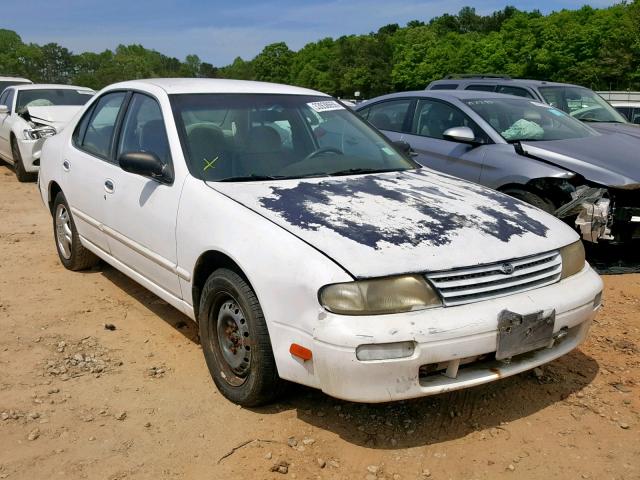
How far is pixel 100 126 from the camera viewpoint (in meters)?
4.56

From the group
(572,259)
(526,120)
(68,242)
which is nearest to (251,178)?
(572,259)

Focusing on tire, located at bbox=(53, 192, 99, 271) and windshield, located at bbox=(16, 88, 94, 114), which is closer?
tire, located at bbox=(53, 192, 99, 271)

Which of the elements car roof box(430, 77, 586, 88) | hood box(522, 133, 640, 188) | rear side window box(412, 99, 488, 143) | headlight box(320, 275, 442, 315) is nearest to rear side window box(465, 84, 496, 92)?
car roof box(430, 77, 586, 88)

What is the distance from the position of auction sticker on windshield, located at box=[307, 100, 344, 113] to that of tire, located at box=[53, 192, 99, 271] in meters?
2.12

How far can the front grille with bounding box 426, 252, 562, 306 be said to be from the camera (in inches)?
104

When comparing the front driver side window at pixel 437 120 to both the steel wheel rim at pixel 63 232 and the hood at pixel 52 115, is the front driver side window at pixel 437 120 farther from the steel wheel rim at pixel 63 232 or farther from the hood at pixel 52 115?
the hood at pixel 52 115

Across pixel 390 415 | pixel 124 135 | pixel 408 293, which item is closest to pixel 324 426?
pixel 390 415

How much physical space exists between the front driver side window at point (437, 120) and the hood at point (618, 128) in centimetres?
188

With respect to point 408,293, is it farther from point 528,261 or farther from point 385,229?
point 528,261

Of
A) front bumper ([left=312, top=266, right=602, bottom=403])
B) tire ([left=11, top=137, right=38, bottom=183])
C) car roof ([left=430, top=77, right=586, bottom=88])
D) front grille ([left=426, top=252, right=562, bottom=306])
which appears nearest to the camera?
front bumper ([left=312, top=266, right=602, bottom=403])

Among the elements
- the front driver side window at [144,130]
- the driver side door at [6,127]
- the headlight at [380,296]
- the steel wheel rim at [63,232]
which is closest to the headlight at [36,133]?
the driver side door at [6,127]

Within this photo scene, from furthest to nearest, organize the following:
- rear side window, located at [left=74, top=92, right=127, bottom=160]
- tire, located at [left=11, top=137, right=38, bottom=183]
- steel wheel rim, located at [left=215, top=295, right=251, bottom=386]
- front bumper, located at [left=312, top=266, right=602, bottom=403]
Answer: tire, located at [left=11, top=137, right=38, bottom=183]
rear side window, located at [left=74, top=92, right=127, bottom=160]
steel wheel rim, located at [left=215, top=295, right=251, bottom=386]
front bumper, located at [left=312, top=266, right=602, bottom=403]

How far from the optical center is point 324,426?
2.94 metres

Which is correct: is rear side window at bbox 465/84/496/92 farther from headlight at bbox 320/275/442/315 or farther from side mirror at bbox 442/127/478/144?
headlight at bbox 320/275/442/315
